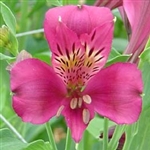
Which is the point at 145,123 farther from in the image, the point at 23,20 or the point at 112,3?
the point at 23,20

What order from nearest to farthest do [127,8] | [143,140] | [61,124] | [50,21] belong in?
[50,21] → [127,8] → [143,140] → [61,124]

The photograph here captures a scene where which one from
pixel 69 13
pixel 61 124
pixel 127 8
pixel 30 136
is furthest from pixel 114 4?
pixel 61 124

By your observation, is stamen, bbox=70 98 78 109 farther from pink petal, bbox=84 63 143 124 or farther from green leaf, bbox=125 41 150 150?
green leaf, bbox=125 41 150 150

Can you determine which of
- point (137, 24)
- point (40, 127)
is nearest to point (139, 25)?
point (137, 24)

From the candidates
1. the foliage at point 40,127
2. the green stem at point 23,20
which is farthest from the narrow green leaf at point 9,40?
the green stem at point 23,20

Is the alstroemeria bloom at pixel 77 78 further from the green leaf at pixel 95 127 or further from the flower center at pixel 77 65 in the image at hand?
the green leaf at pixel 95 127

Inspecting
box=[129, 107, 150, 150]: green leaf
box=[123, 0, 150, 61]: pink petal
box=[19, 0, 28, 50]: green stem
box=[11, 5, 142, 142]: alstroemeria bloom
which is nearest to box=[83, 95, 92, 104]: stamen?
box=[11, 5, 142, 142]: alstroemeria bloom

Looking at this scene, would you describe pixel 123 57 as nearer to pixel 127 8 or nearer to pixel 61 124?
pixel 127 8
